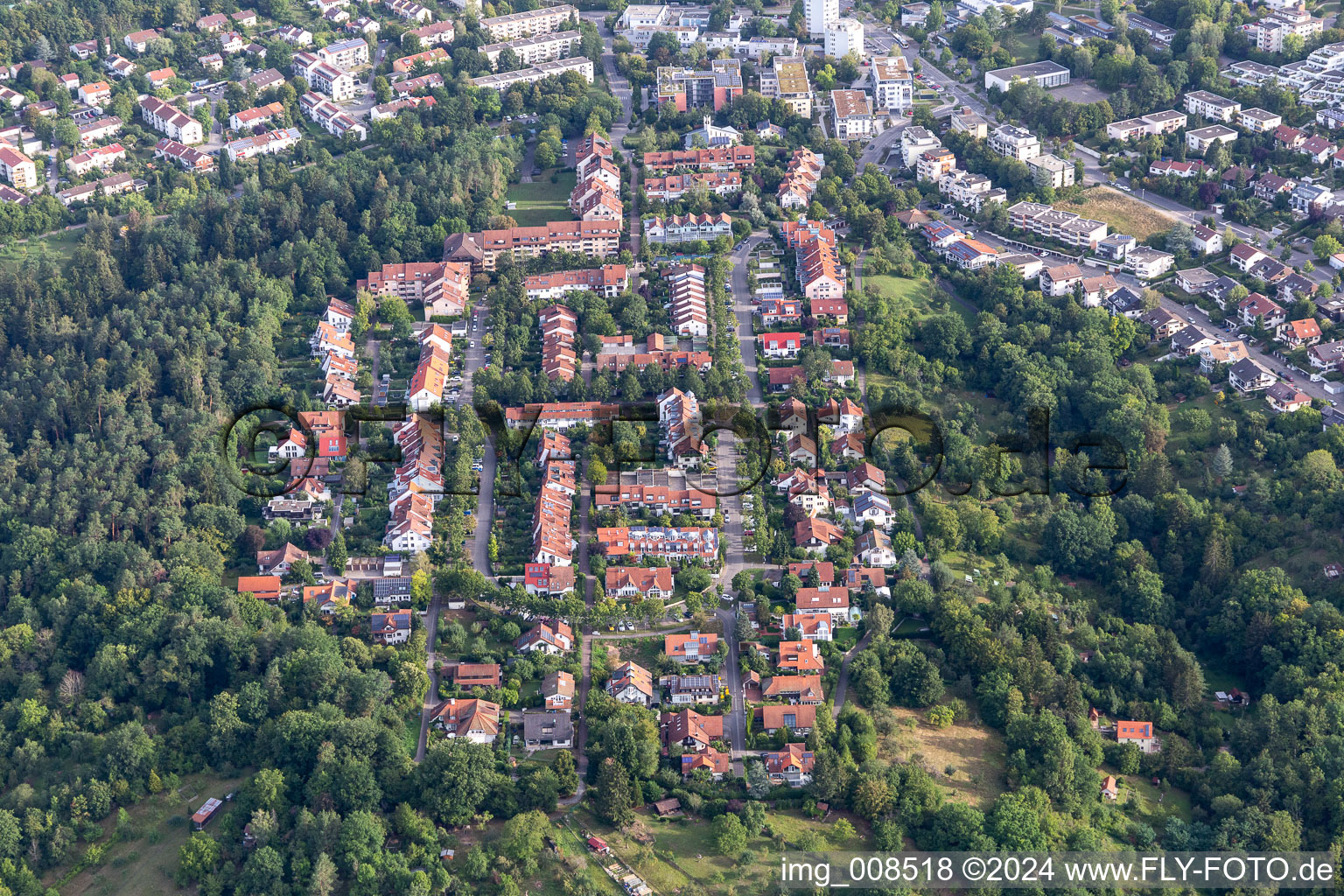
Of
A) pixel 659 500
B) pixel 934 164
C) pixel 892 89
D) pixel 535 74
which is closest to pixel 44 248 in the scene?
pixel 535 74

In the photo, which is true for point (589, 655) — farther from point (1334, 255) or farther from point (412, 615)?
point (1334, 255)

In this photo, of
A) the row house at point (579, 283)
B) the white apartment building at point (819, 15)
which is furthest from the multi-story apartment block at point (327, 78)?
the white apartment building at point (819, 15)

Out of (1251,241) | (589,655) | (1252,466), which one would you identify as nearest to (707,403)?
(589,655)

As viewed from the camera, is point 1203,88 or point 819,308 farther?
point 1203,88

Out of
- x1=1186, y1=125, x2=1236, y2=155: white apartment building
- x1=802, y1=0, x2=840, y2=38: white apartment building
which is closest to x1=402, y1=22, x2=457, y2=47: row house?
x1=802, y1=0, x2=840, y2=38: white apartment building

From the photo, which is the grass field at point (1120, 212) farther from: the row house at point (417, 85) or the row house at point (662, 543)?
the row house at point (417, 85)

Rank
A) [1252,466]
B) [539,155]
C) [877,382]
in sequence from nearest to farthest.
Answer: [1252,466] → [877,382] → [539,155]

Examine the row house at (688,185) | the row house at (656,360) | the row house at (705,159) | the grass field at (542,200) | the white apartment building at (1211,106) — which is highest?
the white apartment building at (1211,106)
